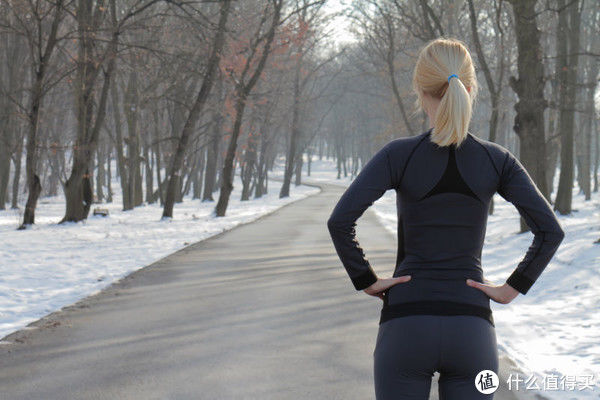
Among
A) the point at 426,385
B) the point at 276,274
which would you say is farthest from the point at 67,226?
the point at 426,385

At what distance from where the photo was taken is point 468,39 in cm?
3572

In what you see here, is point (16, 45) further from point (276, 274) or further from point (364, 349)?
point (364, 349)

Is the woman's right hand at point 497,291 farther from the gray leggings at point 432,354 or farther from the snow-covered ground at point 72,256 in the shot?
the snow-covered ground at point 72,256

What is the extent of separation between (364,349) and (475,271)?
4397mm

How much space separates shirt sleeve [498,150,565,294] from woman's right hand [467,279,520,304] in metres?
0.03

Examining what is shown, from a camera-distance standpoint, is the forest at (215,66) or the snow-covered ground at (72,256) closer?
the snow-covered ground at (72,256)

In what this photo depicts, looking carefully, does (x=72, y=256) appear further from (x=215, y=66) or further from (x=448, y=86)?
(x=215, y=66)

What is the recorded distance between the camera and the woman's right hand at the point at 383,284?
2.45 m

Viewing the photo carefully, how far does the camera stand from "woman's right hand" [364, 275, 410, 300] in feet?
8.05

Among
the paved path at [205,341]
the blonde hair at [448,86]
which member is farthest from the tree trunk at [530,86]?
the blonde hair at [448,86]

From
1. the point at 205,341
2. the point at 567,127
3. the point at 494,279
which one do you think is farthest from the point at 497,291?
the point at 567,127

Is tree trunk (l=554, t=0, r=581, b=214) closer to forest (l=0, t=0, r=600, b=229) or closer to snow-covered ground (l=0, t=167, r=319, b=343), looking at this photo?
forest (l=0, t=0, r=600, b=229)

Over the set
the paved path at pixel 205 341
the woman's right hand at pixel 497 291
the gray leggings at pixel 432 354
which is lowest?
the paved path at pixel 205 341

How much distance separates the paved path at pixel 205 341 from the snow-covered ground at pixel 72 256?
1.36 feet
